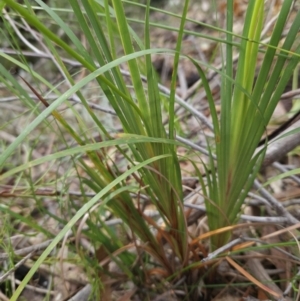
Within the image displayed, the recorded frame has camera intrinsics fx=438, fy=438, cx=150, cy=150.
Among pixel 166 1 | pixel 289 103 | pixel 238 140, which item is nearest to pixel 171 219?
pixel 238 140

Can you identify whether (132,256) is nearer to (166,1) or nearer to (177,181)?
(177,181)

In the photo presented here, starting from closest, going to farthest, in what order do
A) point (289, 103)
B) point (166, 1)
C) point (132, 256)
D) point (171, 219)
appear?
point (171, 219), point (132, 256), point (289, 103), point (166, 1)

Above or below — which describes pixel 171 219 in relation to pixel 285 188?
below

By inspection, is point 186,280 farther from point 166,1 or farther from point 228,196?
point 166,1

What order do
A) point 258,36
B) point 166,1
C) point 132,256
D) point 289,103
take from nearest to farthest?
point 258,36 → point 132,256 → point 289,103 → point 166,1

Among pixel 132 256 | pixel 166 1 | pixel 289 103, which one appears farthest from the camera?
pixel 166 1

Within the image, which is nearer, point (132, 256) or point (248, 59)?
point (248, 59)

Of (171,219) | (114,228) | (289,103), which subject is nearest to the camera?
(171,219)

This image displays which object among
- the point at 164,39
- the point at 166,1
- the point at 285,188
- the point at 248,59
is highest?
the point at 166,1

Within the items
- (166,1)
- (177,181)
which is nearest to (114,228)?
(177,181)
